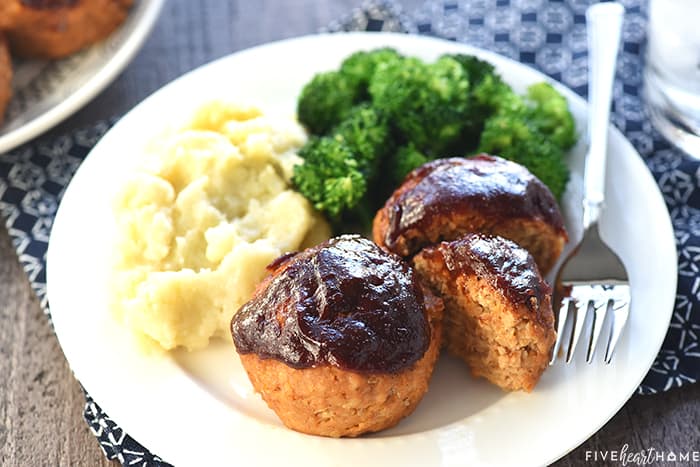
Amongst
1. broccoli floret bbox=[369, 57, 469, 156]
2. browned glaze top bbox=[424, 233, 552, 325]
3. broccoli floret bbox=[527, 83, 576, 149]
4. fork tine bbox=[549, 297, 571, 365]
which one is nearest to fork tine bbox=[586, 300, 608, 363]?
fork tine bbox=[549, 297, 571, 365]

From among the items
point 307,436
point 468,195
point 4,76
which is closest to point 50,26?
point 4,76

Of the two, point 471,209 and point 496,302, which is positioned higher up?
point 471,209

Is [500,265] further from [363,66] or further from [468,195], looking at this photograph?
[363,66]

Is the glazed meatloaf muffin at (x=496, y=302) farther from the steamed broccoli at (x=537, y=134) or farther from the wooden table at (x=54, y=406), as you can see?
the steamed broccoli at (x=537, y=134)

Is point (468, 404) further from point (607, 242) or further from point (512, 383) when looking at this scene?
point (607, 242)

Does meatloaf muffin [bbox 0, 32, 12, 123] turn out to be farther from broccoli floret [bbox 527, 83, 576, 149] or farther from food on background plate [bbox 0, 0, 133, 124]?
broccoli floret [bbox 527, 83, 576, 149]

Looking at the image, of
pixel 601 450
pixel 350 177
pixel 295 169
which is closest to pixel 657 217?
pixel 601 450
